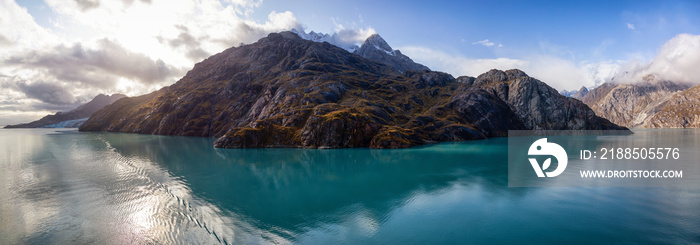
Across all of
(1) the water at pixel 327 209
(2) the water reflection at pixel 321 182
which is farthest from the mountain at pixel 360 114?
(1) the water at pixel 327 209

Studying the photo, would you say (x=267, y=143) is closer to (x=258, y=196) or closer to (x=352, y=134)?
(x=352, y=134)

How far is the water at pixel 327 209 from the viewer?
80.5 ft

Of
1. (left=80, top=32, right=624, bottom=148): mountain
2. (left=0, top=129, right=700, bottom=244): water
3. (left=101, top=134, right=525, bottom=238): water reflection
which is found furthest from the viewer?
(left=80, top=32, right=624, bottom=148): mountain

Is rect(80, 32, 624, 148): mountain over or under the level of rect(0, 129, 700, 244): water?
over

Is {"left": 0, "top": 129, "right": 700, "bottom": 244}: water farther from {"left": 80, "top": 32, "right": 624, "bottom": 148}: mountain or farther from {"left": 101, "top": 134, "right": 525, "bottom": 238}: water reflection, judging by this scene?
{"left": 80, "top": 32, "right": 624, "bottom": 148}: mountain

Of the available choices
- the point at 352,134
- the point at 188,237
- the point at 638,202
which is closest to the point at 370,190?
the point at 188,237

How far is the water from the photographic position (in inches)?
966

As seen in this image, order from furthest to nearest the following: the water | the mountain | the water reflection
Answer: the mountain, the water reflection, the water


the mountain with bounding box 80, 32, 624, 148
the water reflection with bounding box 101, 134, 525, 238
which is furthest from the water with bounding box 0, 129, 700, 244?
the mountain with bounding box 80, 32, 624, 148

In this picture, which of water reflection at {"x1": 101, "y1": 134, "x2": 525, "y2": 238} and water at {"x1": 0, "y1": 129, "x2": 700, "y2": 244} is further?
water reflection at {"x1": 101, "y1": 134, "x2": 525, "y2": 238}

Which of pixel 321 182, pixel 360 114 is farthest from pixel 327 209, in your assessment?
pixel 360 114

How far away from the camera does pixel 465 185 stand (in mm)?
43344

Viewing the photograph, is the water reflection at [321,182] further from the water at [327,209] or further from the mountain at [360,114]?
the mountain at [360,114]

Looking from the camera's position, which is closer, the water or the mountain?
the water
